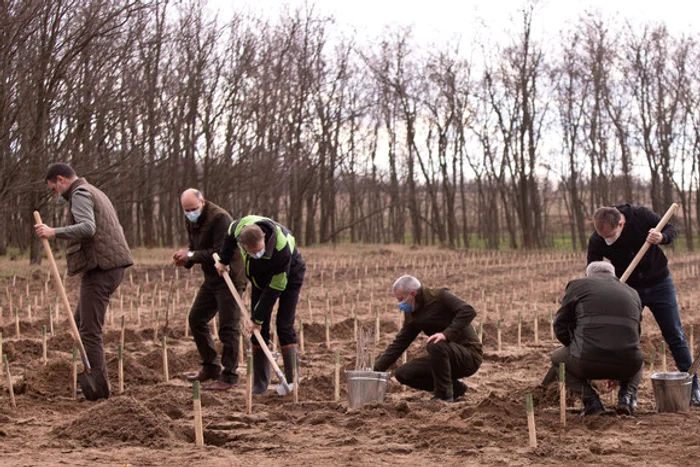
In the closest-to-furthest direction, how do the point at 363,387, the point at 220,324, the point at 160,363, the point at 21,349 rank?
the point at 363,387 < the point at 220,324 < the point at 160,363 < the point at 21,349

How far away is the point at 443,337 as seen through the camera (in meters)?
6.06

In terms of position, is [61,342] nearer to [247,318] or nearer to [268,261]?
[247,318]

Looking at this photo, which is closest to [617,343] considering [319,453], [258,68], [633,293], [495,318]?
[633,293]

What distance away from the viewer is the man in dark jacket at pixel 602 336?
17.7 feet

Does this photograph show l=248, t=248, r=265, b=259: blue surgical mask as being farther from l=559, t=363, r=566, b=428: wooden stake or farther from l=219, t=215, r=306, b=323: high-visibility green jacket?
l=559, t=363, r=566, b=428: wooden stake

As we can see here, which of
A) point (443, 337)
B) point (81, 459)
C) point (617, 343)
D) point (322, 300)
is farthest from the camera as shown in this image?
point (322, 300)

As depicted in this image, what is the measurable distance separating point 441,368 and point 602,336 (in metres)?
1.19

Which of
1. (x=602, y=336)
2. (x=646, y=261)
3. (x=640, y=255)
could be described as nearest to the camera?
(x=602, y=336)

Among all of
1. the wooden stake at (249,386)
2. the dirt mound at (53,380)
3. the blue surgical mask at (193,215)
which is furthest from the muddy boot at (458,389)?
the dirt mound at (53,380)

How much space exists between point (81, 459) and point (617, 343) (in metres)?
3.22

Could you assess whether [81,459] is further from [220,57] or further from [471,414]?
[220,57]

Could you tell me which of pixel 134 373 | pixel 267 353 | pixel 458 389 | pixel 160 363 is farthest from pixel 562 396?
pixel 160 363

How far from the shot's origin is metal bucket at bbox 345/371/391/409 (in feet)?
18.9

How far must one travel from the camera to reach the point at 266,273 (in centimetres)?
659
